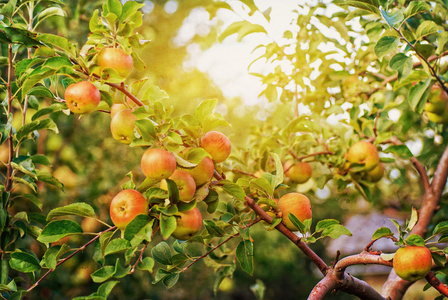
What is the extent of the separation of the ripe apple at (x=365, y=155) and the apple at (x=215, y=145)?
2.18 ft

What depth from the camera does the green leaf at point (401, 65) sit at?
3.14ft

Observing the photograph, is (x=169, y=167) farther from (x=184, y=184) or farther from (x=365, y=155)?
(x=365, y=155)

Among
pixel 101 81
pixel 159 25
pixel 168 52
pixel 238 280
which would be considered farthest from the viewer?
pixel 238 280

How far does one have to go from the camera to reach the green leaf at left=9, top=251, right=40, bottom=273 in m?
0.74

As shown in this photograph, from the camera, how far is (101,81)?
0.68m

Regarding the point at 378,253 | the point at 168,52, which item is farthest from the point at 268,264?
the point at 378,253

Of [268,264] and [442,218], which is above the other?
[442,218]

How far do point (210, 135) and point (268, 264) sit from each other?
420 cm

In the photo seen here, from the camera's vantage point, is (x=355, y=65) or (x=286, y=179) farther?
(x=355, y=65)

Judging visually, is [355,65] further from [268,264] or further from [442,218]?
[268,264]

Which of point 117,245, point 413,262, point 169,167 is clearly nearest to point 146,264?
point 117,245

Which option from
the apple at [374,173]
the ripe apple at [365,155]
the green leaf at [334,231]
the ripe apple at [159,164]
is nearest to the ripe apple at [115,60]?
the ripe apple at [159,164]

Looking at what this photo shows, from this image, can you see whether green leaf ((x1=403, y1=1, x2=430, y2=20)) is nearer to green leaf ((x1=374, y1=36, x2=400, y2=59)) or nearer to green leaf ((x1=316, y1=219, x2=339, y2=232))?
green leaf ((x1=374, y1=36, x2=400, y2=59))

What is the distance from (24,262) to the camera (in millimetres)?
759
